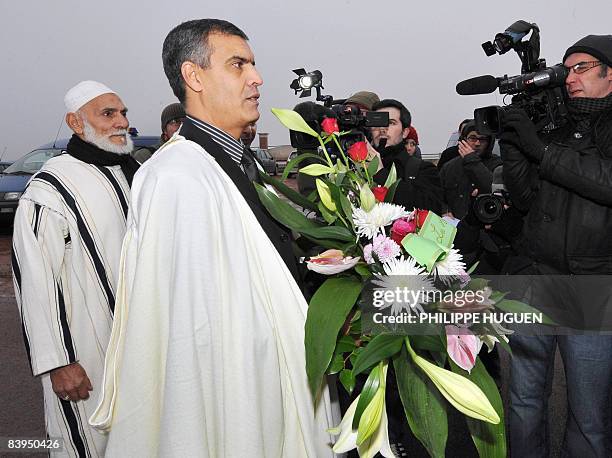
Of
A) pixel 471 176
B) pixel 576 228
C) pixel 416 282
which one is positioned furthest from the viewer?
pixel 471 176

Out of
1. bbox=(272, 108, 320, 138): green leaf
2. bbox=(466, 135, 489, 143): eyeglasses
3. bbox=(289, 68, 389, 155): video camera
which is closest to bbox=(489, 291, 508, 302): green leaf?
bbox=(272, 108, 320, 138): green leaf

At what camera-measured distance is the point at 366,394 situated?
4.95 ft

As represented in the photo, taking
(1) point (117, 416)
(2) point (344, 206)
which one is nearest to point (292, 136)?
(2) point (344, 206)

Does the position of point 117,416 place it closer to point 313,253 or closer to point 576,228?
point 313,253

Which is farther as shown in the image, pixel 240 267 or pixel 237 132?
pixel 237 132

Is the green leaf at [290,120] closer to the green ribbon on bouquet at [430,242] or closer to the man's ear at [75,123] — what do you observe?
the green ribbon on bouquet at [430,242]

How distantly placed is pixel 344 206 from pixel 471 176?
239 centimetres

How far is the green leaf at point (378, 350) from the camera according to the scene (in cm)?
148

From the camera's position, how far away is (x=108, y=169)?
10.1 ft

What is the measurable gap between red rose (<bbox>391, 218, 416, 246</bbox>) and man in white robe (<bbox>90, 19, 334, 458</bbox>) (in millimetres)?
351

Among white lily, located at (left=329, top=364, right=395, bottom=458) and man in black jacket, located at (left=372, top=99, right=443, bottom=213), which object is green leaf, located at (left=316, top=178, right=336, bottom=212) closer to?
white lily, located at (left=329, top=364, right=395, bottom=458)

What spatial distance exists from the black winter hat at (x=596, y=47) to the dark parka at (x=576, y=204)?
245mm

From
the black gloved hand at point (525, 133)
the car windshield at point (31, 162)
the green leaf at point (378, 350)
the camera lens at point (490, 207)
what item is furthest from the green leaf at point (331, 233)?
the car windshield at point (31, 162)

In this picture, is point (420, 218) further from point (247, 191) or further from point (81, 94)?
point (81, 94)
